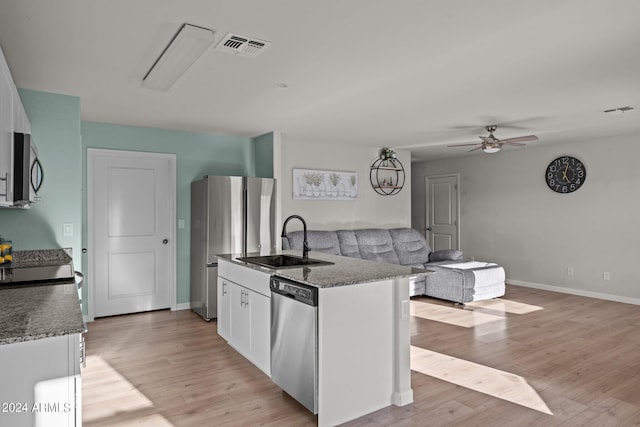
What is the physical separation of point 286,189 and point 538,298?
3854mm

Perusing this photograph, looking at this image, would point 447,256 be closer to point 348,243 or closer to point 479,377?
point 348,243

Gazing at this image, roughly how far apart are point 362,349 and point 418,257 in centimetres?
421

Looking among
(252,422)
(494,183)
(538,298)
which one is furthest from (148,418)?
(494,183)

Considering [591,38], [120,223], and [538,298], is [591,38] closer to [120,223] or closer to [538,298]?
[538,298]

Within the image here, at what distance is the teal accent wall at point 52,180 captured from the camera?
3320 millimetres

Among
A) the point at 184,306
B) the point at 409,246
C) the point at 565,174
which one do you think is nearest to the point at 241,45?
the point at 184,306

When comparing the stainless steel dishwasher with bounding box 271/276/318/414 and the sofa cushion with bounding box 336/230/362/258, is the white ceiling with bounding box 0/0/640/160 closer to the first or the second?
the stainless steel dishwasher with bounding box 271/276/318/414

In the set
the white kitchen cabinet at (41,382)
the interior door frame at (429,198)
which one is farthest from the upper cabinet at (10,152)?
the interior door frame at (429,198)

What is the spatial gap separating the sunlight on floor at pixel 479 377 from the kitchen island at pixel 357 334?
1.87 ft

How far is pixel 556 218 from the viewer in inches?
246

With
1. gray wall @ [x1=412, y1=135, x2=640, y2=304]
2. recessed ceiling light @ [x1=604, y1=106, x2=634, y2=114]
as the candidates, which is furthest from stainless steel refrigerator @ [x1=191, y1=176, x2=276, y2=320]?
gray wall @ [x1=412, y1=135, x2=640, y2=304]

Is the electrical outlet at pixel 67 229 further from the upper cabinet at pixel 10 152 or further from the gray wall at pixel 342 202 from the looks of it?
the gray wall at pixel 342 202

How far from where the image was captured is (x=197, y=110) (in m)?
4.11

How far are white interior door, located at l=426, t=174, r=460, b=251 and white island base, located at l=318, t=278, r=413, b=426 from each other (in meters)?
5.52
